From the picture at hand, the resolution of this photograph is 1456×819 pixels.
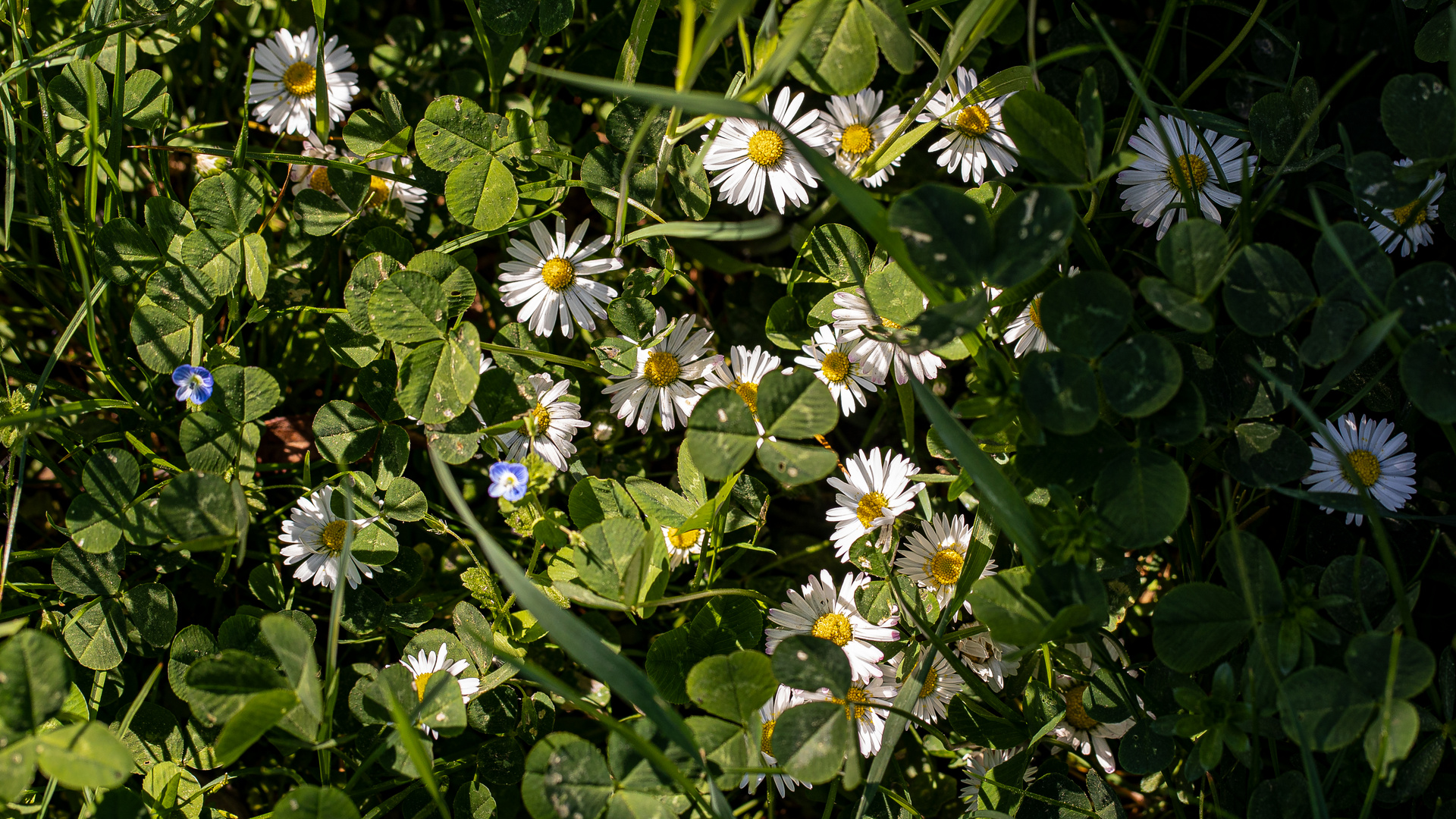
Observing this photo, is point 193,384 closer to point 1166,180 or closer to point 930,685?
point 930,685

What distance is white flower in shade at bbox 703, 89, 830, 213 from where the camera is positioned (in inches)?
87.0

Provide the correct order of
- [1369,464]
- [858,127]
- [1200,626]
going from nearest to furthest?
[1200,626] < [1369,464] < [858,127]

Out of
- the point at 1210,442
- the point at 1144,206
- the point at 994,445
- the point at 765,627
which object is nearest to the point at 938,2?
the point at 1144,206

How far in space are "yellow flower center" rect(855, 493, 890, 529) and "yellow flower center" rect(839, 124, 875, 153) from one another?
2.74 feet

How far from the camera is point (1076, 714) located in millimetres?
2139

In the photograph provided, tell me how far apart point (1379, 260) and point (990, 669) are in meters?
1.12

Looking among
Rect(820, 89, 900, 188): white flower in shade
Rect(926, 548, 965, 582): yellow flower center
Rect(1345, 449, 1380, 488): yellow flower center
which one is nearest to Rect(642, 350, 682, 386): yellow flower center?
Rect(820, 89, 900, 188): white flower in shade

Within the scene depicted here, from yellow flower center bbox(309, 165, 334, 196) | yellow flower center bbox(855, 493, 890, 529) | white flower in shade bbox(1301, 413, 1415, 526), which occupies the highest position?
yellow flower center bbox(309, 165, 334, 196)

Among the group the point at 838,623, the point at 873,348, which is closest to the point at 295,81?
the point at 873,348

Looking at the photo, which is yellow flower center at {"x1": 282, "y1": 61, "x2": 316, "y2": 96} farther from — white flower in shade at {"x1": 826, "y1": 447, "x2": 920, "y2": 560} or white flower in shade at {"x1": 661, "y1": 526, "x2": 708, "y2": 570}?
white flower in shade at {"x1": 826, "y1": 447, "x2": 920, "y2": 560}

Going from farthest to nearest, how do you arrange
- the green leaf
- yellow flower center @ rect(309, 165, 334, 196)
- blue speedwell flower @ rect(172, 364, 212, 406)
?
1. yellow flower center @ rect(309, 165, 334, 196)
2. blue speedwell flower @ rect(172, 364, 212, 406)
3. the green leaf

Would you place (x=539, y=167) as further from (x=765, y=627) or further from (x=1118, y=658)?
(x=1118, y=658)

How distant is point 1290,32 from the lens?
93.1 inches

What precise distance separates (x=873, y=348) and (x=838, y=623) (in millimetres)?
634
